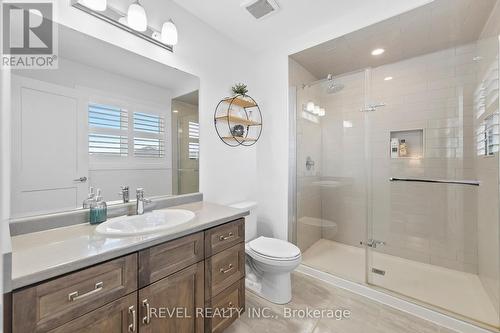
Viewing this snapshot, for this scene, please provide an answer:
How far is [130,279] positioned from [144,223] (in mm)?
459

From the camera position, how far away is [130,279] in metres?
0.93

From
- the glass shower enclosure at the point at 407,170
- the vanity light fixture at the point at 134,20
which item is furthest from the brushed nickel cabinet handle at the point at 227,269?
the vanity light fixture at the point at 134,20

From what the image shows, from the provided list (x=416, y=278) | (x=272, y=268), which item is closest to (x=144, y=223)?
(x=272, y=268)

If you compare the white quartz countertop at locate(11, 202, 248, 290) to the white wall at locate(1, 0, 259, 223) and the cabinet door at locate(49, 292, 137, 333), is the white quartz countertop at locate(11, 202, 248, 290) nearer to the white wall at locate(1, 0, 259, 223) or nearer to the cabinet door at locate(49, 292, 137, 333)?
the cabinet door at locate(49, 292, 137, 333)

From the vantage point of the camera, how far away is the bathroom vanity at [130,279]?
727 mm

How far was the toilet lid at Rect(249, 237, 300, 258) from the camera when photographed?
1.72 metres

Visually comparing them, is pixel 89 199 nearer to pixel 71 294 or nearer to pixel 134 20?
pixel 71 294

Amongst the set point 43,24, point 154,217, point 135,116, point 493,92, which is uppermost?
point 43,24

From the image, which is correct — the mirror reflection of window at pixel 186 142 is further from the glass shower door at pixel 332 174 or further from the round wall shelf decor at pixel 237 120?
the glass shower door at pixel 332 174

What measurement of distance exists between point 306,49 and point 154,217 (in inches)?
84.0

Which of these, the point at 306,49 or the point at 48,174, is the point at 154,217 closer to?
the point at 48,174

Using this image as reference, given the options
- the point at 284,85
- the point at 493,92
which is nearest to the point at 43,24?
the point at 284,85

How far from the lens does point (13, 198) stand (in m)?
1.06

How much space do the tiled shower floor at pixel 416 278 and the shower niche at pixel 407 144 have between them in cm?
116
